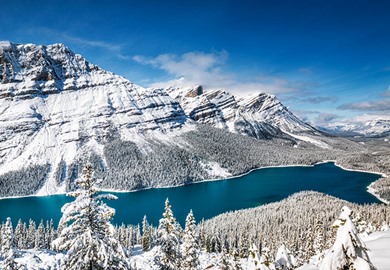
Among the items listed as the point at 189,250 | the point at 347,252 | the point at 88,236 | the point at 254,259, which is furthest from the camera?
the point at 189,250

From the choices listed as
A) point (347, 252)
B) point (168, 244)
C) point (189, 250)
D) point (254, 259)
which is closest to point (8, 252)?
point (168, 244)

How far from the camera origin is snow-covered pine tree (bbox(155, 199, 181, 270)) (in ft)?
94.4

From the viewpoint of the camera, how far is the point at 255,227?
4673 inches

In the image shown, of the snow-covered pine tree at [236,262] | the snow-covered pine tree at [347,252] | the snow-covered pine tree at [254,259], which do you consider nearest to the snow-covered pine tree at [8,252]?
the snow-covered pine tree at [236,262]

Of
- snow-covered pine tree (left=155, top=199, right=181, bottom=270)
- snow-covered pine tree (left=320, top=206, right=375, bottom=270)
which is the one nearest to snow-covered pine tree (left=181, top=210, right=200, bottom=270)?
snow-covered pine tree (left=155, top=199, right=181, bottom=270)

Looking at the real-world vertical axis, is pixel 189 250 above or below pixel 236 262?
below

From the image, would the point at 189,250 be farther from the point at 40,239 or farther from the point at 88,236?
the point at 40,239

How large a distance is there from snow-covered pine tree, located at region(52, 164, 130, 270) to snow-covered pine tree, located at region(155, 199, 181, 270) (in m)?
14.5

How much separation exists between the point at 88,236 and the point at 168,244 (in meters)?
16.2

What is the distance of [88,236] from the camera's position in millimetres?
14297

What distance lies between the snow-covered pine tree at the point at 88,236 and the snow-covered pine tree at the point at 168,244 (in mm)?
14540

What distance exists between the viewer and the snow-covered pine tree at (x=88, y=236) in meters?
14.1

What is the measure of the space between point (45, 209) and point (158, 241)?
18227 cm

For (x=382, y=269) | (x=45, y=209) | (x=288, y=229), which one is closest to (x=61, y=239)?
(x=382, y=269)
